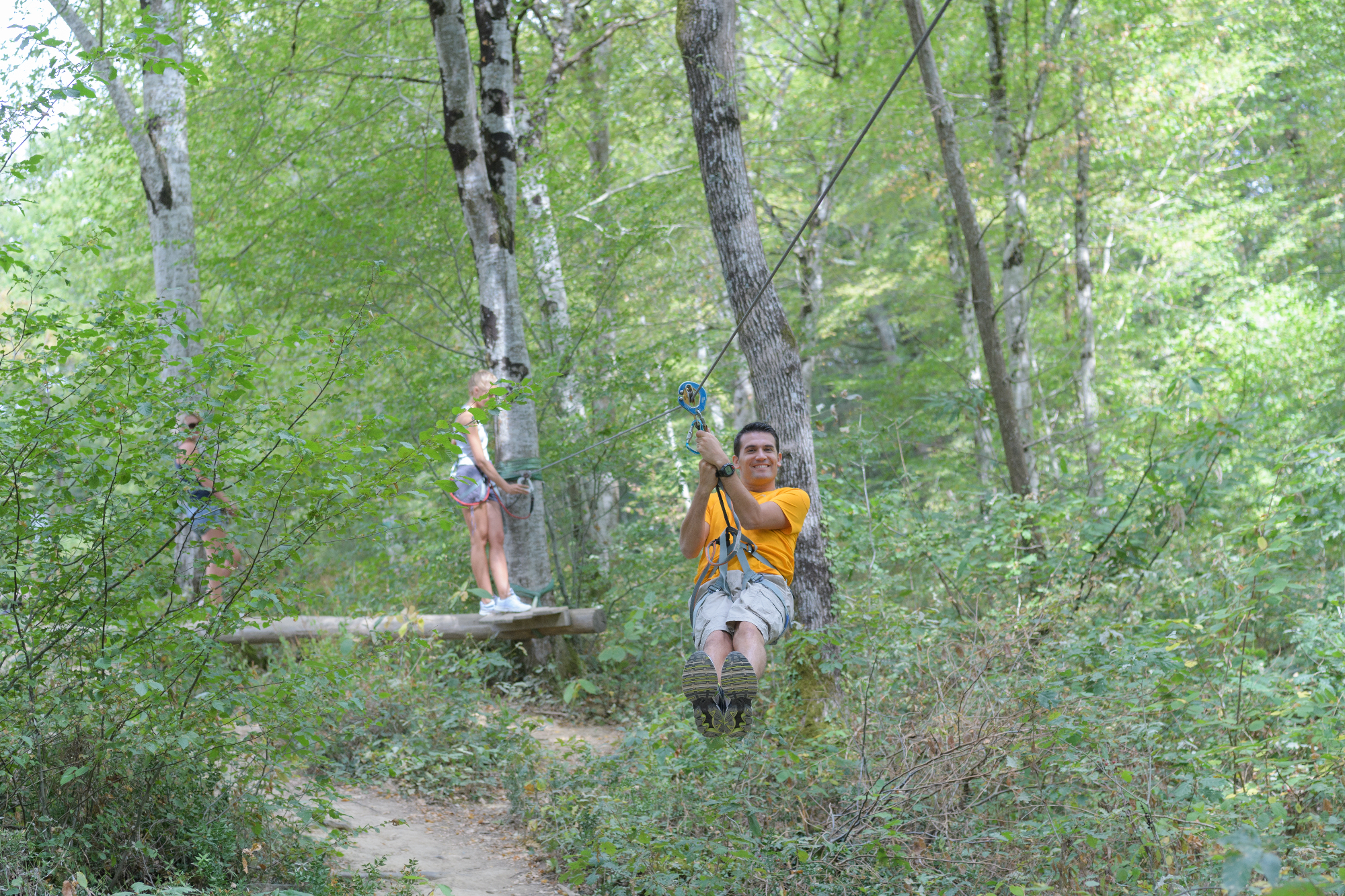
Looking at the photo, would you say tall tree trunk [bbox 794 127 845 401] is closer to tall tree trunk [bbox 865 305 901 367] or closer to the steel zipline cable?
the steel zipline cable

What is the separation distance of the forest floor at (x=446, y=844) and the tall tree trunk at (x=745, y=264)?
184cm

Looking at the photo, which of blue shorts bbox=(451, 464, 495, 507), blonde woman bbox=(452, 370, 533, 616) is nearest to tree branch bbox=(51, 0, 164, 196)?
blonde woman bbox=(452, 370, 533, 616)

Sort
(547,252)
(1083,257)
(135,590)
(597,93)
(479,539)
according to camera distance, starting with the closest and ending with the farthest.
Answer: (135,590)
(479,539)
(547,252)
(597,93)
(1083,257)

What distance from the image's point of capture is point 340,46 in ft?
32.2

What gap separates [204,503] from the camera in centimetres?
381

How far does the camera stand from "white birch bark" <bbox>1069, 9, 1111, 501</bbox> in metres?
12.1

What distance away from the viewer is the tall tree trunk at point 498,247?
7.96 metres

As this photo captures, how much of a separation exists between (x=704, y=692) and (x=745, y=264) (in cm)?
297

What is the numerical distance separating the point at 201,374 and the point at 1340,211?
1842 cm

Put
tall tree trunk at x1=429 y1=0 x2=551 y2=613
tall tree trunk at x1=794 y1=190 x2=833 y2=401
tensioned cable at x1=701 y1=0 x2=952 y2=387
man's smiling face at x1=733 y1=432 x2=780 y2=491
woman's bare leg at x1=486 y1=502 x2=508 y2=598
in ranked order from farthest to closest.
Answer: tall tree trunk at x1=794 y1=190 x2=833 y2=401 → tall tree trunk at x1=429 y1=0 x2=551 y2=613 → woman's bare leg at x1=486 y1=502 x2=508 y2=598 → man's smiling face at x1=733 y1=432 x2=780 y2=491 → tensioned cable at x1=701 y1=0 x2=952 y2=387

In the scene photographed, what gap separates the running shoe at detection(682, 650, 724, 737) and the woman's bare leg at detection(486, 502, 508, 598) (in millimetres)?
3625

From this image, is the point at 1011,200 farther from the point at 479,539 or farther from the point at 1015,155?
the point at 479,539

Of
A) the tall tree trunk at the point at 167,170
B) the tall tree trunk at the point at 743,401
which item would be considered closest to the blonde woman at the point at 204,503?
the tall tree trunk at the point at 167,170

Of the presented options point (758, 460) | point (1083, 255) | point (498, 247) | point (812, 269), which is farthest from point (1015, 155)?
point (758, 460)
